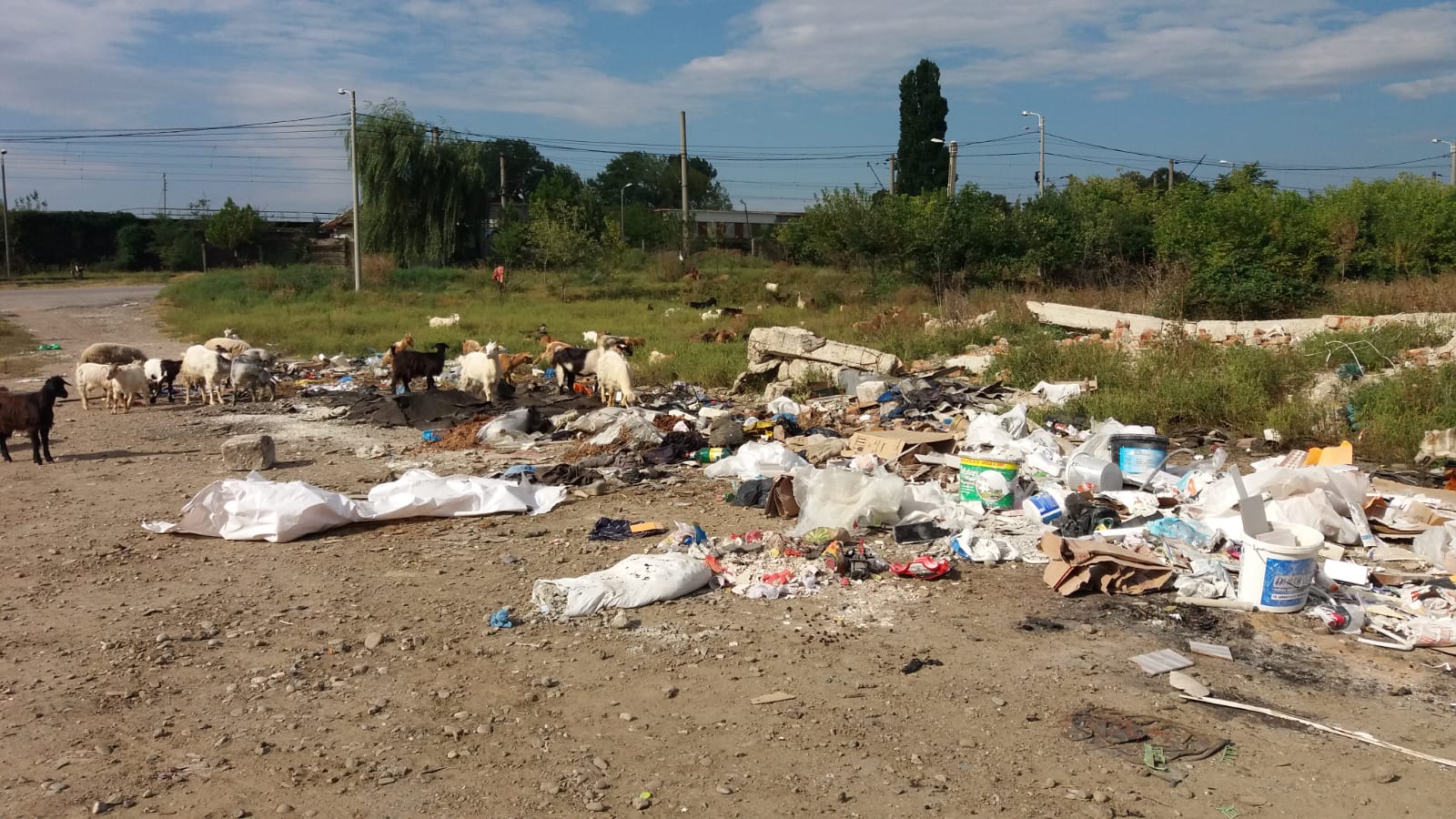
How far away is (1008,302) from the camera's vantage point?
21.0 m

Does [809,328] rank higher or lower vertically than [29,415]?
higher

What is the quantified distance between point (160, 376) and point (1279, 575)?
13395 millimetres

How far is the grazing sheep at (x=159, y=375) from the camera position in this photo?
1362 cm

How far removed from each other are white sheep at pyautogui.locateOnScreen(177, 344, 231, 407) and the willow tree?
25439 millimetres

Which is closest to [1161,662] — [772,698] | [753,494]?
[772,698]

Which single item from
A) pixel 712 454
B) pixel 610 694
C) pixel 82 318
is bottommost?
pixel 610 694

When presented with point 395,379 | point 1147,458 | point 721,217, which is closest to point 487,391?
point 395,379

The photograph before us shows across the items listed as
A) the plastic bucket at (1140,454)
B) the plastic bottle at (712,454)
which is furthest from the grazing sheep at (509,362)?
the plastic bucket at (1140,454)

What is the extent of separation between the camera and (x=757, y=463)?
8.67 metres

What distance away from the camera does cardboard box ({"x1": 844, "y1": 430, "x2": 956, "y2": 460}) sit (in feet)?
29.1

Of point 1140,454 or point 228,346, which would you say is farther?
point 228,346

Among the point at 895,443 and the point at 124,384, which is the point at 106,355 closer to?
the point at 124,384

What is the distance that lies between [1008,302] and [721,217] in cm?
5096

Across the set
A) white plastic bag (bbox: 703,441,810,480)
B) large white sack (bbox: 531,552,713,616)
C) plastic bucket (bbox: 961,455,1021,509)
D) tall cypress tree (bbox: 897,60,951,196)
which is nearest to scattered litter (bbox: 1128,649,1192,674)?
large white sack (bbox: 531,552,713,616)
